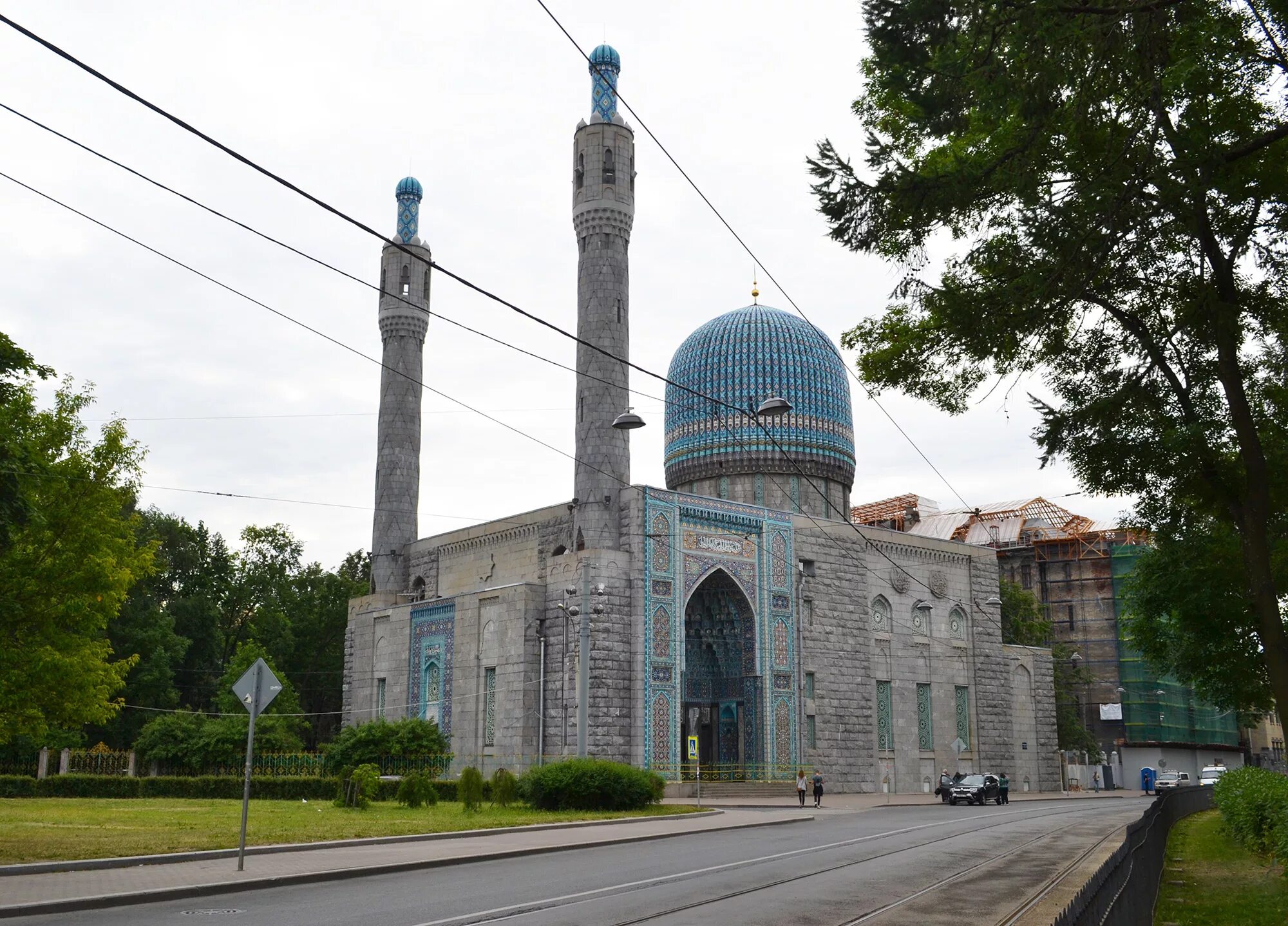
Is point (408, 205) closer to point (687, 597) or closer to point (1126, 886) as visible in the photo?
point (687, 597)

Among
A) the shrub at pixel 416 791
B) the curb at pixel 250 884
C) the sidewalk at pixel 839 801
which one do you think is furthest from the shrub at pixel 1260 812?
the shrub at pixel 416 791

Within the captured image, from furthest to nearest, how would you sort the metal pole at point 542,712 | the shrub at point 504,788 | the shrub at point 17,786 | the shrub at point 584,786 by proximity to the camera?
the shrub at point 17,786, the metal pole at point 542,712, the shrub at point 504,788, the shrub at point 584,786

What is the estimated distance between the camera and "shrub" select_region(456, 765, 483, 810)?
81.3 feet

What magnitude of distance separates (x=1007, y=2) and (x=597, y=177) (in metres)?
28.4

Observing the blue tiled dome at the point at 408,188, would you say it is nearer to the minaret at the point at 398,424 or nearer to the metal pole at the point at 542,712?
the minaret at the point at 398,424

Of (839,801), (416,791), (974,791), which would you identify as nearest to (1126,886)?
(416,791)

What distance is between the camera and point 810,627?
39.0m

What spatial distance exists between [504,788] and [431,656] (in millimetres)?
11894

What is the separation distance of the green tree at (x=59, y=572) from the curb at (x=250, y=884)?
697 centimetres

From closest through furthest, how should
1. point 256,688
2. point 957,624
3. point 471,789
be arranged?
point 256,688 < point 471,789 < point 957,624

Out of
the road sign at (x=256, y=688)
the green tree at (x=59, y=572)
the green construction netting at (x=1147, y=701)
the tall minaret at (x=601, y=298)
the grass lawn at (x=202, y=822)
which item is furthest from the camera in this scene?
the green construction netting at (x=1147, y=701)

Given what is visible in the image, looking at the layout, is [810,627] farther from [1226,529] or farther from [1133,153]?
[1133,153]

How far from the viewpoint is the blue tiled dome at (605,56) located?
3597 cm

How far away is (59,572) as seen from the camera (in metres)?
19.4
